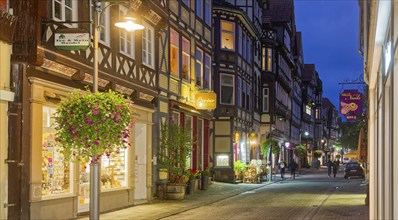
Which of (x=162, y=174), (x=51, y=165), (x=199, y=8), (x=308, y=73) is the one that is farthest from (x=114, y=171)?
(x=308, y=73)

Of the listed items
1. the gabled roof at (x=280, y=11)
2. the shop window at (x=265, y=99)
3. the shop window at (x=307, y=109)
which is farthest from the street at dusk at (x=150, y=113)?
the shop window at (x=307, y=109)

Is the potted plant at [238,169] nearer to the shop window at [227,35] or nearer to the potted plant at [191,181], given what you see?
the shop window at [227,35]

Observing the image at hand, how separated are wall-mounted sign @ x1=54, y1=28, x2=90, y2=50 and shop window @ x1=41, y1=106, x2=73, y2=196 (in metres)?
2.23

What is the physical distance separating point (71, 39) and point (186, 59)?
15.7 meters

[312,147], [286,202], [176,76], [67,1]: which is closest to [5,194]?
[67,1]

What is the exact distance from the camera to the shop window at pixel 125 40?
2115cm

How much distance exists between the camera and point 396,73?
15.3 feet

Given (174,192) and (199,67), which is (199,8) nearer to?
(199,67)

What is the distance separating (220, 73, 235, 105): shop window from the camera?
128 ft

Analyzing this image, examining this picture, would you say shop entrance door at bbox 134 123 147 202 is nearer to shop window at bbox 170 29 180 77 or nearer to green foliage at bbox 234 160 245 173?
shop window at bbox 170 29 180 77

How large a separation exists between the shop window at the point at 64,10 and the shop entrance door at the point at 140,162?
6937 mm

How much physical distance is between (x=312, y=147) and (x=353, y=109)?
269ft

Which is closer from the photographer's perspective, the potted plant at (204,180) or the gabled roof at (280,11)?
the potted plant at (204,180)

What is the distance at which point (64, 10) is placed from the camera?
16.6 meters
